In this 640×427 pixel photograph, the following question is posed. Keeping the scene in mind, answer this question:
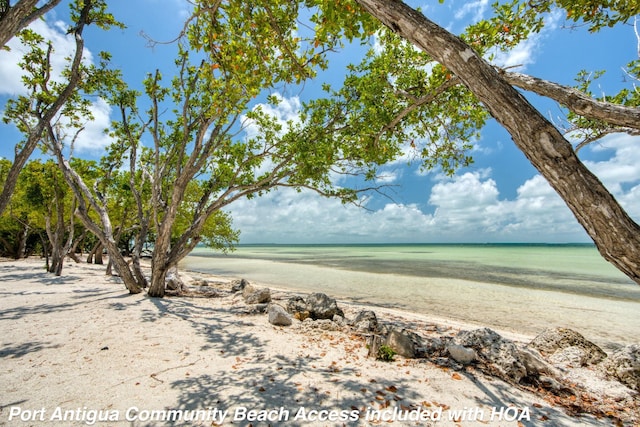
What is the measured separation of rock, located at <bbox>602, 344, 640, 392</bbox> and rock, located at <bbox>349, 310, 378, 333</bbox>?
4.52 metres

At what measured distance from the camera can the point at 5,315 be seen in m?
7.18

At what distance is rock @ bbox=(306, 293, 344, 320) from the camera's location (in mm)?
8352

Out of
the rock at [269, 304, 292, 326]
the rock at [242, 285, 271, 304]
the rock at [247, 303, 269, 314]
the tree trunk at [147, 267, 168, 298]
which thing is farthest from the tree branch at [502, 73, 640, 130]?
the tree trunk at [147, 267, 168, 298]

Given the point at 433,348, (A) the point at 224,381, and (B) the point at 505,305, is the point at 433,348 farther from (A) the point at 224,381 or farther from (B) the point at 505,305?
(B) the point at 505,305

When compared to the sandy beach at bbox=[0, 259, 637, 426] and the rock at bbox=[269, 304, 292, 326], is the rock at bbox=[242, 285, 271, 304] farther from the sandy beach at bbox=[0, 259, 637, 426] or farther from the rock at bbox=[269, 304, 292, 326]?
the sandy beach at bbox=[0, 259, 637, 426]

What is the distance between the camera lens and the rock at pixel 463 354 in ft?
17.6

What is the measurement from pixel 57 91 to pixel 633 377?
55.2 ft

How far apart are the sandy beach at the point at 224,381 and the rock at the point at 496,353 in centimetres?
34

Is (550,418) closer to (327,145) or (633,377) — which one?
(633,377)

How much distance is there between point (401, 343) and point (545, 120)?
5.12m

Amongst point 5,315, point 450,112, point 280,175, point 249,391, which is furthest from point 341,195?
point 5,315

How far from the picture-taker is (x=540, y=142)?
1.75 meters

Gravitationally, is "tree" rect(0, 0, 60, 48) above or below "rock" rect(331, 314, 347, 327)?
above

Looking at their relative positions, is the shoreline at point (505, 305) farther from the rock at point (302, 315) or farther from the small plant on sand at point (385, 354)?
the small plant on sand at point (385, 354)
